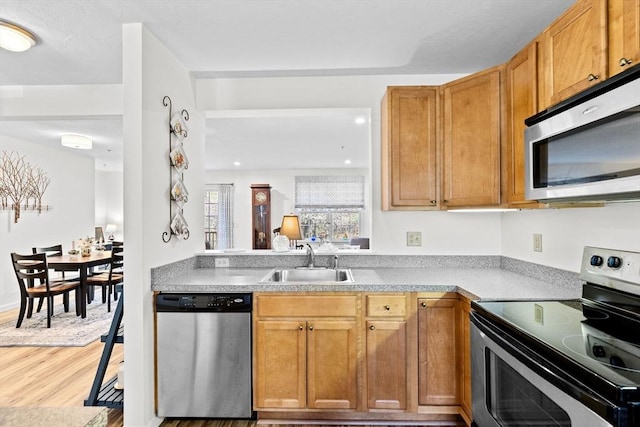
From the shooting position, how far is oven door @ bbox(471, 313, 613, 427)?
1.01 metres

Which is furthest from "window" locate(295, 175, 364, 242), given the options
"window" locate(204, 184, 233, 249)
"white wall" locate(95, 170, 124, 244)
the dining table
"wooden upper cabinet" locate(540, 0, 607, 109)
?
"wooden upper cabinet" locate(540, 0, 607, 109)

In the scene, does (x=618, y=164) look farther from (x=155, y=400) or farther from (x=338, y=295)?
(x=155, y=400)

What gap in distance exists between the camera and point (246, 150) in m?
5.62

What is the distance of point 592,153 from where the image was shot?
4.00 ft

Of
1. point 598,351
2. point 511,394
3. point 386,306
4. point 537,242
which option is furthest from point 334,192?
point 598,351

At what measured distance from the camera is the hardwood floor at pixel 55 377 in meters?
2.19

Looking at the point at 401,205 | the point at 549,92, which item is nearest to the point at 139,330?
the point at 401,205

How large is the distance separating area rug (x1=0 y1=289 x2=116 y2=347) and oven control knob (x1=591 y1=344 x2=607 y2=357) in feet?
13.3

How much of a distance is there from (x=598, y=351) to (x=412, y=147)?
1574 mm

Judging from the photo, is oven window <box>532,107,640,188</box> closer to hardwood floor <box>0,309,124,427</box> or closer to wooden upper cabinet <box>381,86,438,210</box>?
wooden upper cabinet <box>381,86,438,210</box>

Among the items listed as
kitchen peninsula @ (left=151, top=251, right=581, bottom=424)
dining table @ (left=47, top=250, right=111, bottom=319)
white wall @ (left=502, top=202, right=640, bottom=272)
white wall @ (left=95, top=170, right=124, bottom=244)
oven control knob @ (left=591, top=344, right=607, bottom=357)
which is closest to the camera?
oven control knob @ (left=591, top=344, right=607, bottom=357)

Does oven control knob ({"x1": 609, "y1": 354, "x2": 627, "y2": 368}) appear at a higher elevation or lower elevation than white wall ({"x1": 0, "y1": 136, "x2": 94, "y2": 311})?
lower

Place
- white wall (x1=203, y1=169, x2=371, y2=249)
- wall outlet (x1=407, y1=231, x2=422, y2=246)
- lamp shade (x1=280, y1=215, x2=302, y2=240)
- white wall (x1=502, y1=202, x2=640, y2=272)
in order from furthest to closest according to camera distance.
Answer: white wall (x1=203, y1=169, x2=371, y2=249)
lamp shade (x1=280, y1=215, x2=302, y2=240)
wall outlet (x1=407, y1=231, x2=422, y2=246)
white wall (x1=502, y1=202, x2=640, y2=272)

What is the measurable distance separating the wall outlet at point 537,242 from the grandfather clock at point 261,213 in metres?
5.90
